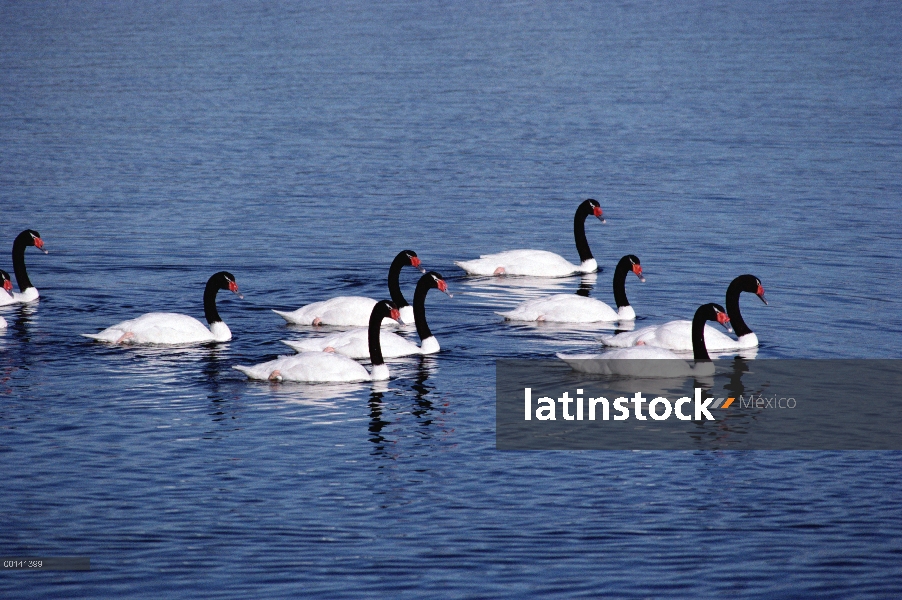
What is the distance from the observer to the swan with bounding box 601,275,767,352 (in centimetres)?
2122

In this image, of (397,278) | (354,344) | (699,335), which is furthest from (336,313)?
(699,335)


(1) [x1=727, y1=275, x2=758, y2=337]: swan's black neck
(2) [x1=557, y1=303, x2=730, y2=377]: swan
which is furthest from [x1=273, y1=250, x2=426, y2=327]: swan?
(1) [x1=727, y1=275, x2=758, y2=337]: swan's black neck

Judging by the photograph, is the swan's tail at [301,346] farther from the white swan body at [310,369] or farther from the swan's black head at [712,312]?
the swan's black head at [712,312]

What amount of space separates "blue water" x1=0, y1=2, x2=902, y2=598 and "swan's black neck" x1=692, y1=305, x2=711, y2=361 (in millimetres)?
1654

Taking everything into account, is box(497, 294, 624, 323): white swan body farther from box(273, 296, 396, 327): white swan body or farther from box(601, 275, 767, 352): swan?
box(273, 296, 396, 327): white swan body

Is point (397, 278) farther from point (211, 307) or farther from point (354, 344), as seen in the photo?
point (211, 307)

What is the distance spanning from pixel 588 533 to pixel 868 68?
54223 millimetres

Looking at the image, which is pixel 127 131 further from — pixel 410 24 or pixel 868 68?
A: pixel 410 24

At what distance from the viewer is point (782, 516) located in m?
14.9

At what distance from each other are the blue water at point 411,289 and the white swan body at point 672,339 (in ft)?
2.36

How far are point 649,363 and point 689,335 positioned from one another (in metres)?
1.36

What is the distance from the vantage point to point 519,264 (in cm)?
2789

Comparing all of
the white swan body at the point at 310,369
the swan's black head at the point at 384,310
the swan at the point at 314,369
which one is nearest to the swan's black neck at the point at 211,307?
the swan at the point at 314,369

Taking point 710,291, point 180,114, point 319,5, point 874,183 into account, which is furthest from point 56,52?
point 710,291
